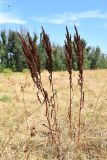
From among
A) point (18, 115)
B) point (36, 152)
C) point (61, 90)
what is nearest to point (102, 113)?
point (18, 115)

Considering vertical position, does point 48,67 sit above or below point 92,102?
above

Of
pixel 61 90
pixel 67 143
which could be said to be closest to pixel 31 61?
pixel 67 143

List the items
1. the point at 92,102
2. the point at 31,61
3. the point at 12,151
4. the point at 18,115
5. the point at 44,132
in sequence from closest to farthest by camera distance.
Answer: the point at 31,61 → the point at 12,151 → the point at 44,132 → the point at 18,115 → the point at 92,102

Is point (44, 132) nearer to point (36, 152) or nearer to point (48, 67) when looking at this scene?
point (36, 152)

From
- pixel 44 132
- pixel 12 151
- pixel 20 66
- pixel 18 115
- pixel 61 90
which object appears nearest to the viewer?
pixel 12 151

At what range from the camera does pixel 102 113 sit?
8180 mm

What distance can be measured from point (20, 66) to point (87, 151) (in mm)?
53219

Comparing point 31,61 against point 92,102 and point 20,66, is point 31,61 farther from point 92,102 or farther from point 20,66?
point 20,66

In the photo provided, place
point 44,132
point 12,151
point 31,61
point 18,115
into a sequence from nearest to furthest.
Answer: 1. point 31,61
2. point 12,151
3. point 44,132
4. point 18,115

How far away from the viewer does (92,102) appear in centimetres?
1073

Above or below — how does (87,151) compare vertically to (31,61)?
below

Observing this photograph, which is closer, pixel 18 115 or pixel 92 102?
pixel 18 115

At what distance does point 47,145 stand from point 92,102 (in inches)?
212

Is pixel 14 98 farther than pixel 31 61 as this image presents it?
Yes
